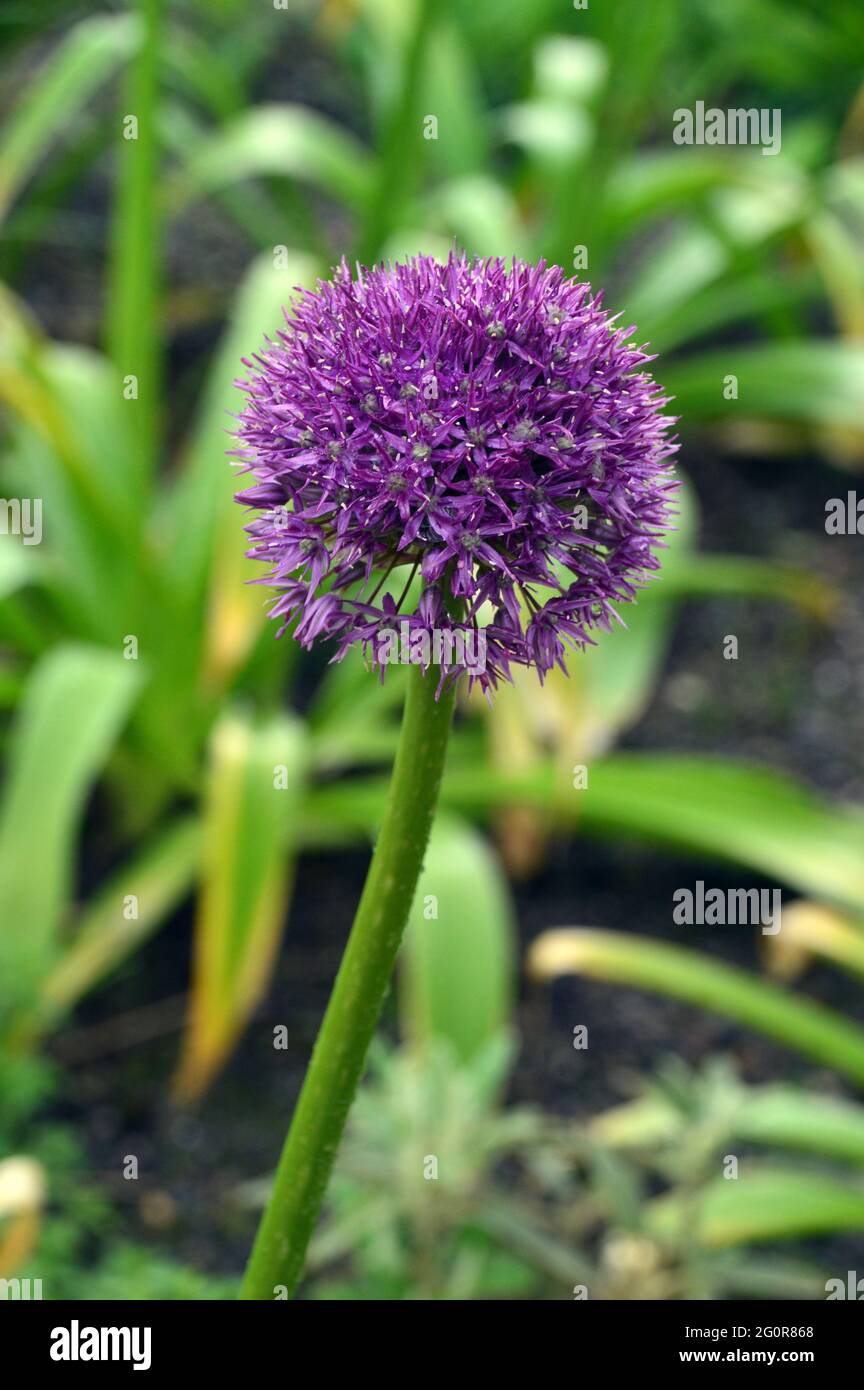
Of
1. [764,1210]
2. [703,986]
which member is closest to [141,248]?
[703,986]

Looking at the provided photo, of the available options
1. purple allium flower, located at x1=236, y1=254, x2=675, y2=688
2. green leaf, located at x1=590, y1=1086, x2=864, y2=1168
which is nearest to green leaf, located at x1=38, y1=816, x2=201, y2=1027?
green leaf, located at x1=590, y1=1086, x2=864, y2=1168

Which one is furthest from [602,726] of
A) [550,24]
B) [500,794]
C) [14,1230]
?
[550,24]

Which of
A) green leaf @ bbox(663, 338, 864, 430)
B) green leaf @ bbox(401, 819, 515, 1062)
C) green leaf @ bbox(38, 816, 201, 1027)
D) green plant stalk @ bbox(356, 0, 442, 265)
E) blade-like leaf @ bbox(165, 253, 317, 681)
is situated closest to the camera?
green leaf @ bbox(401, 819, 515, 1062)

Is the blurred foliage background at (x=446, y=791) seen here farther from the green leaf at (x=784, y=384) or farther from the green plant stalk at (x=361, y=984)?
the green plant stalk at (x=361, y=984)

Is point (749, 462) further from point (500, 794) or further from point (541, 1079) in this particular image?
point (541, 1079)

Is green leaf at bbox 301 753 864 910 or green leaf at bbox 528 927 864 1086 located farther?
green leaf at bbox 301 753 864 910

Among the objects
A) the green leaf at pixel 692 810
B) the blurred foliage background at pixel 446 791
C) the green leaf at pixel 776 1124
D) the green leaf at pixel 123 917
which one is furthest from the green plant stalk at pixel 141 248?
the green leaf at pixel 776 1124

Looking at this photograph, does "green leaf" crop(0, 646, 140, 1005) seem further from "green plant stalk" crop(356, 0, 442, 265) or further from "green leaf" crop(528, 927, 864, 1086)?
"green plant stalk" crop(356, 0, 442, 265)
